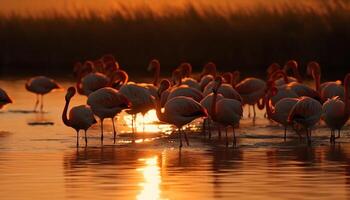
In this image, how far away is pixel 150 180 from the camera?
506 inches

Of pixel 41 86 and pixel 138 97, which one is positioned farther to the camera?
pixel 41 86

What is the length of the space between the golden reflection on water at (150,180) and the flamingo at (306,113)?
7.93 feet

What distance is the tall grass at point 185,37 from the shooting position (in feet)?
143

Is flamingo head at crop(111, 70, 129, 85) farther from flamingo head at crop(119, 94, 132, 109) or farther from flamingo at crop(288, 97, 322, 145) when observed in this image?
flamingo at crop(288, 97, 322, 145)

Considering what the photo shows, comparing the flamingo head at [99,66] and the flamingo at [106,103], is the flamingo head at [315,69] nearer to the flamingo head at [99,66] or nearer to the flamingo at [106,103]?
the flamingo at [106,103]

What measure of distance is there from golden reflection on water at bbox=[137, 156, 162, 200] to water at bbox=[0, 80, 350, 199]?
1 cm

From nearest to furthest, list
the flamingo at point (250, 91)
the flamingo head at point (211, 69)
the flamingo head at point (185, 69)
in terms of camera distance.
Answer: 1. the flamingo at point (250, 91)
2. the flamingo head at point (185, 69)
3. the flamingo head at point (211, 69)

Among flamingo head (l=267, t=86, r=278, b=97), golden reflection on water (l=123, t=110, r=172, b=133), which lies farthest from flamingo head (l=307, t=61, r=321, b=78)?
golden reflection on water (l=123, t=110, r=172, b=133)

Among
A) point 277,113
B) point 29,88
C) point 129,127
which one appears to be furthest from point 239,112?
point 29,88

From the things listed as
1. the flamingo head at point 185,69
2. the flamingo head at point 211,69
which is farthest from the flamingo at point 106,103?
the flamingo head at point 211,69

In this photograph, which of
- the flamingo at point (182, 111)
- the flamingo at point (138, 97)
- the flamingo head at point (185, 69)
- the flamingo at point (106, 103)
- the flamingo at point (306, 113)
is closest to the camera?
the flamingo at point (306, 113)

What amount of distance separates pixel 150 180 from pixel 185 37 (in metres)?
34.1

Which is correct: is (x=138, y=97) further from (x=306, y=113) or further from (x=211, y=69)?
(x=211, y=69)

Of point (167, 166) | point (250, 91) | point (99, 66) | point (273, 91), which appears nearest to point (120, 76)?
point (250, 91)
